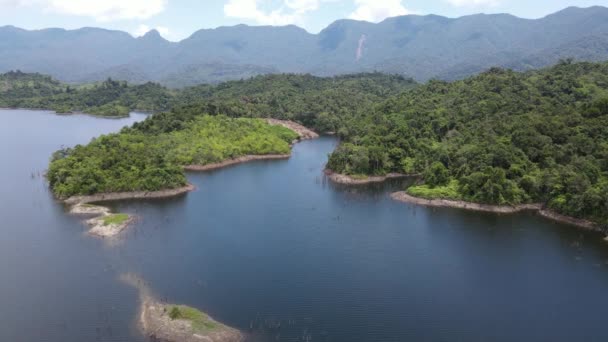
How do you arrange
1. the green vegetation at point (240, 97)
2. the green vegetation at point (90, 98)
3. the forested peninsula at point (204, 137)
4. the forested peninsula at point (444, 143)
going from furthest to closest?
1. the green vegetation at point (90, 98)
2. the green vegetation at point (240, 97)
3. the forested peninsula at point (204, 137)
4. the forested peninsula at point (444, 143)

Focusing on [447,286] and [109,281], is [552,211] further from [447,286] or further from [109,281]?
[109,281]

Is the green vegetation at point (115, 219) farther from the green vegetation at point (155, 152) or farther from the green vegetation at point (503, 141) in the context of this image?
the green vegetation at point (503, 141)

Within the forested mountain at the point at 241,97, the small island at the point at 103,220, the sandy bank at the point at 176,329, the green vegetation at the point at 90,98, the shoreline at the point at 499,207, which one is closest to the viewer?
the sandy bank at the point at 176,329

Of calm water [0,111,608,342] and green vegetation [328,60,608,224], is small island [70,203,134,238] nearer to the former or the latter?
calm water [0,111,608,342]

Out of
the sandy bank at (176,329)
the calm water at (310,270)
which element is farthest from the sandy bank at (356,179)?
the sandy bank at (176,329)

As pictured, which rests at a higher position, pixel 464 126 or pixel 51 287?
pixel 464 126

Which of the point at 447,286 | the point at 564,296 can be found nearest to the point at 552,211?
the point at 564,296

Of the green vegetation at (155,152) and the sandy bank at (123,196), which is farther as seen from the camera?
the green vegetation at (155,152)

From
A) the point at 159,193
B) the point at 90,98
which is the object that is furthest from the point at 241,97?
the point at 159,193
